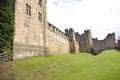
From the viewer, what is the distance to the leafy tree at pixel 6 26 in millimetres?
28548

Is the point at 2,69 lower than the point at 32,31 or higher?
lower

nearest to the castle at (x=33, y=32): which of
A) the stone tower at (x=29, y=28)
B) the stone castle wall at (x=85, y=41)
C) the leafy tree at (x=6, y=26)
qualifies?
the stone tower at (x=29, y=28)

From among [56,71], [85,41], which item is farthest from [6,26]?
[85,41]

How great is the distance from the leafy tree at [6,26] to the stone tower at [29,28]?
99cm

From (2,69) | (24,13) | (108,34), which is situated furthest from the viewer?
(108,34)

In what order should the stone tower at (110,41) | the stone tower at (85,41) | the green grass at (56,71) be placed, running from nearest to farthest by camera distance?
the green grass at (56,71), the stone tower at (85,41), the stone tower at (110,41)

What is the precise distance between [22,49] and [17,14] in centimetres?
547

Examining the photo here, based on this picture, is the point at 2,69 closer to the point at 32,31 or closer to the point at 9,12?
the point at 9,12

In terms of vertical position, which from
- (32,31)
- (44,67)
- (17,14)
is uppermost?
(17,14)

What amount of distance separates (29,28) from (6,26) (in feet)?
20.7

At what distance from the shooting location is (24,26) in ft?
110

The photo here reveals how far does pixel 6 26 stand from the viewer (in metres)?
29.3

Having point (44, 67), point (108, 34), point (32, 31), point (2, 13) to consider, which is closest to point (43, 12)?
point (32, 31)

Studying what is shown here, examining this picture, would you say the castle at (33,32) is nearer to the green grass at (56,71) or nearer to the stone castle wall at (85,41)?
the green grass at (56,71)
